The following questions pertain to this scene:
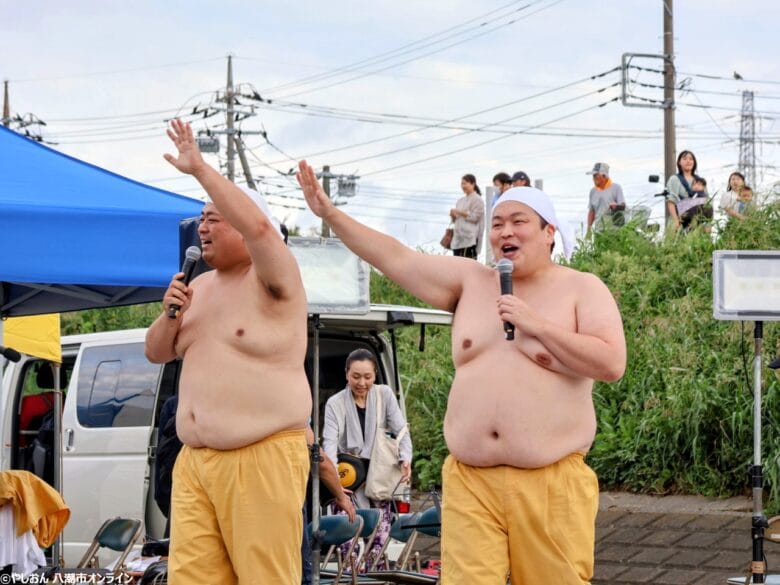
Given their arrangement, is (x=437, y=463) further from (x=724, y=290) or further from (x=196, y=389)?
(x=196, y=389)

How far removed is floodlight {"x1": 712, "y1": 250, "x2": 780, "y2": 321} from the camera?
6.99 m

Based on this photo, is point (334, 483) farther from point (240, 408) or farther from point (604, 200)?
point (604, 200)

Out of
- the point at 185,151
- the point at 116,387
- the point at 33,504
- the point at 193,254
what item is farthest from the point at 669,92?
the point at 185,151

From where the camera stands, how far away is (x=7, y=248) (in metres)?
5.61

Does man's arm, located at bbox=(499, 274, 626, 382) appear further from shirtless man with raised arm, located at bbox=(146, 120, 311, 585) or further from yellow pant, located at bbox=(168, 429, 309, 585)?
yellow pant, located at bbox=(168, 429, 309, 585)

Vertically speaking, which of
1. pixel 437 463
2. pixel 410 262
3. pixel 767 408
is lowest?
pixel 437 463

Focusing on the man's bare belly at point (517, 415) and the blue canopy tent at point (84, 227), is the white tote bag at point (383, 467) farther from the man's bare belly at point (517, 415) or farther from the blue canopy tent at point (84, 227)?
the man's bare belly at point (517, 415)

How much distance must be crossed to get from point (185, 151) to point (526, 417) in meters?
1.45

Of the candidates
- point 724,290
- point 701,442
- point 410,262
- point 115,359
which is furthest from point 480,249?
point 410,262

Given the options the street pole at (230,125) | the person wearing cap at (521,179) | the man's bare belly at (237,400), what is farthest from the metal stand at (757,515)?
the street pole at (230,125)

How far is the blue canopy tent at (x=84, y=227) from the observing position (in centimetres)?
564

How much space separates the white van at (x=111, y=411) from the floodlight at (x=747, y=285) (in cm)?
225

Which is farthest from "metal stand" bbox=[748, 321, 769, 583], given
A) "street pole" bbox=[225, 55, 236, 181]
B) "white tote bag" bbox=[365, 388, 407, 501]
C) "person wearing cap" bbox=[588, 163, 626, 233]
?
"street pole" bbox=[225, 55, 236, 181]

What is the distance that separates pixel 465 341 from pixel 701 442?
21.9ft
